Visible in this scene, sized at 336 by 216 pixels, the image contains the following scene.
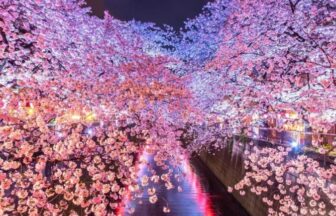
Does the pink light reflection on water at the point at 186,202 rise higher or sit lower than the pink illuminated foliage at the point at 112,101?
lower

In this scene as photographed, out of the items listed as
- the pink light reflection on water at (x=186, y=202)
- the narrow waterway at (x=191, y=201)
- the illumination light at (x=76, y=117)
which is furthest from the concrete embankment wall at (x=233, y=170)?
the illumination light at (x=76, y=117)

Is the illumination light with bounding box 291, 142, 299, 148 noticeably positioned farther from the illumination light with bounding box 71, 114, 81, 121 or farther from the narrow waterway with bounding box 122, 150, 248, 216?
the illumination light with bounding box 71, 114, 81, 121

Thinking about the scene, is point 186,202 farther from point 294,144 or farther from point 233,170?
point 294,144

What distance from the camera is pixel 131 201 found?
2689cm

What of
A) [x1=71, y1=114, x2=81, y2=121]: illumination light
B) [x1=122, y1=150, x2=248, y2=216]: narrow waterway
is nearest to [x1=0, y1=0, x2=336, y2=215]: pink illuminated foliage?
[x1=71, y1=114, x2=81, y2=121]: illumination light

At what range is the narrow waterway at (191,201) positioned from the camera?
24.7 metres

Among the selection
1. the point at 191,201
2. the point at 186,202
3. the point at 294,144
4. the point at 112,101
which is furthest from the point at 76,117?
the point at 191,201

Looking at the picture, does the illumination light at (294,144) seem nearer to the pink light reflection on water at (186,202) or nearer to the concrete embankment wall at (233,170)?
the concrete embankment wall at (233,170)

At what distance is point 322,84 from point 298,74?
2965 mm

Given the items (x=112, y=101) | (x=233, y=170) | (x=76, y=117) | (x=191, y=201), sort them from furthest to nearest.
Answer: (x=233, y=170), (x=191, y=201), (x=112, y=101), (x=76, y=117)

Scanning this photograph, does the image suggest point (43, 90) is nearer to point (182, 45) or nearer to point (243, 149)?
point (243, 149)

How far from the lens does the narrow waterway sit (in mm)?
24688

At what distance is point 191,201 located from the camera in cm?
2797

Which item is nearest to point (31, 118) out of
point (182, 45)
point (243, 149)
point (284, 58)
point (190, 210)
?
point (284, 58)
